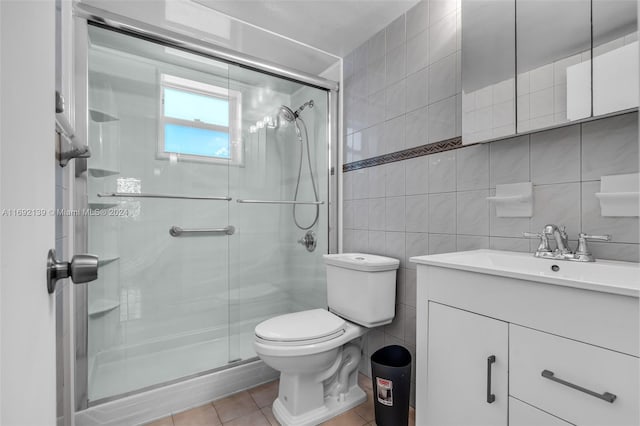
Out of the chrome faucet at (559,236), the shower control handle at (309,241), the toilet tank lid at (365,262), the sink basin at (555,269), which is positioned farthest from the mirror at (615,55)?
the shower control handle at (309,241)

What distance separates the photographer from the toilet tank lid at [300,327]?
1447 millimetres

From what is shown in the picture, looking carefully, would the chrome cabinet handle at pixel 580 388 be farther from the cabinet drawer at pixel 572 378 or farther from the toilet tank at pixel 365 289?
the toilet tank at pixel 365 289

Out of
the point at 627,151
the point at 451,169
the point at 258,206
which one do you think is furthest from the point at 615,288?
the point at 258,206

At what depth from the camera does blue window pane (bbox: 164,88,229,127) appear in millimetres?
1867

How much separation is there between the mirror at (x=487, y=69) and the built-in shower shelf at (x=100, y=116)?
1819mm

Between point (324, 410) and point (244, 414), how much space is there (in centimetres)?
42

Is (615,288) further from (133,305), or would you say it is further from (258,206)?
(133,305)

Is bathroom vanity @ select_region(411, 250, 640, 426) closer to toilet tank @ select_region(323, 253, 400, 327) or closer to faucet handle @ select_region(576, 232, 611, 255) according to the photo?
faucet handle @ select_region(576, 232, 611, 255)

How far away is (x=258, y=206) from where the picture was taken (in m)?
2.11

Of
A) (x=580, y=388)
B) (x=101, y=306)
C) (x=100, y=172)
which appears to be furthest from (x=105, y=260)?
(x=580, y=388)

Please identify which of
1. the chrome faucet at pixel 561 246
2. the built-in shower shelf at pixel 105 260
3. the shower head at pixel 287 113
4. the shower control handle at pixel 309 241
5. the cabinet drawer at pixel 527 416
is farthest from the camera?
the shower control handle at pixel 309 241

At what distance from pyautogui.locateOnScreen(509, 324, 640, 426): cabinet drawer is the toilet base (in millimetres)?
960

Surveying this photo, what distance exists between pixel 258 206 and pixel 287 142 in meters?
0.50

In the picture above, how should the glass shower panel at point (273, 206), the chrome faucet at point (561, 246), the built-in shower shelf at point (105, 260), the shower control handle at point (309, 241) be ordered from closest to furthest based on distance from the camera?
the chrome faucet at point (561, 246) → the built-in shower shelf at point (105, 260) → the glass shower panel at point (273, 206) → the shower control handle at point (309, 241)
